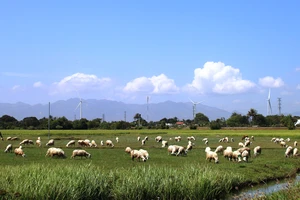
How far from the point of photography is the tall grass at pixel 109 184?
14656mm

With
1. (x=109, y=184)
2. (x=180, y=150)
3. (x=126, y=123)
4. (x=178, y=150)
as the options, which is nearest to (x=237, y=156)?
(x=180, y=150)

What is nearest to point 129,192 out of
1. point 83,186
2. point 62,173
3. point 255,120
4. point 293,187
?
point 83,186

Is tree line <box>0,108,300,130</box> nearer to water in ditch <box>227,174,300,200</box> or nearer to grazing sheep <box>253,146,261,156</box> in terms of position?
grazing sheep <box>253,146,261,156</box>

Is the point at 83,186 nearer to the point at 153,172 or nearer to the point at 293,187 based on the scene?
the point at 153,172

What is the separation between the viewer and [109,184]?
17578 millimetres


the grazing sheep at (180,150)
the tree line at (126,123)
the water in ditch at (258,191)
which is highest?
the tree line at (126,123)

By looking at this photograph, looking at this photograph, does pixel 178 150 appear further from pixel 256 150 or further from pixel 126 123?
pixel 126 123

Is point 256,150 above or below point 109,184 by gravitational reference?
above

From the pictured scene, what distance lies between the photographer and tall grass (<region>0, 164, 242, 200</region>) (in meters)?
14.7

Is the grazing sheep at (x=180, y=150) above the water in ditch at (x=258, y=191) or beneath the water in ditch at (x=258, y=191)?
above

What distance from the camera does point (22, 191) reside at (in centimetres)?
1423

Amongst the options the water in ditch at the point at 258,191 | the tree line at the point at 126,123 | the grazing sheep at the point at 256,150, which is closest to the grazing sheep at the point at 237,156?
the grazing sheep at the point at 256,150

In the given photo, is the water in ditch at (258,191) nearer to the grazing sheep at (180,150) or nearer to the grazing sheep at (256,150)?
the grazing sheep at (180,150)

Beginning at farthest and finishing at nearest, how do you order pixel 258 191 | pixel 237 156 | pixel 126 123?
pixel 126 123, pixel 237 156, pixel 258 191
